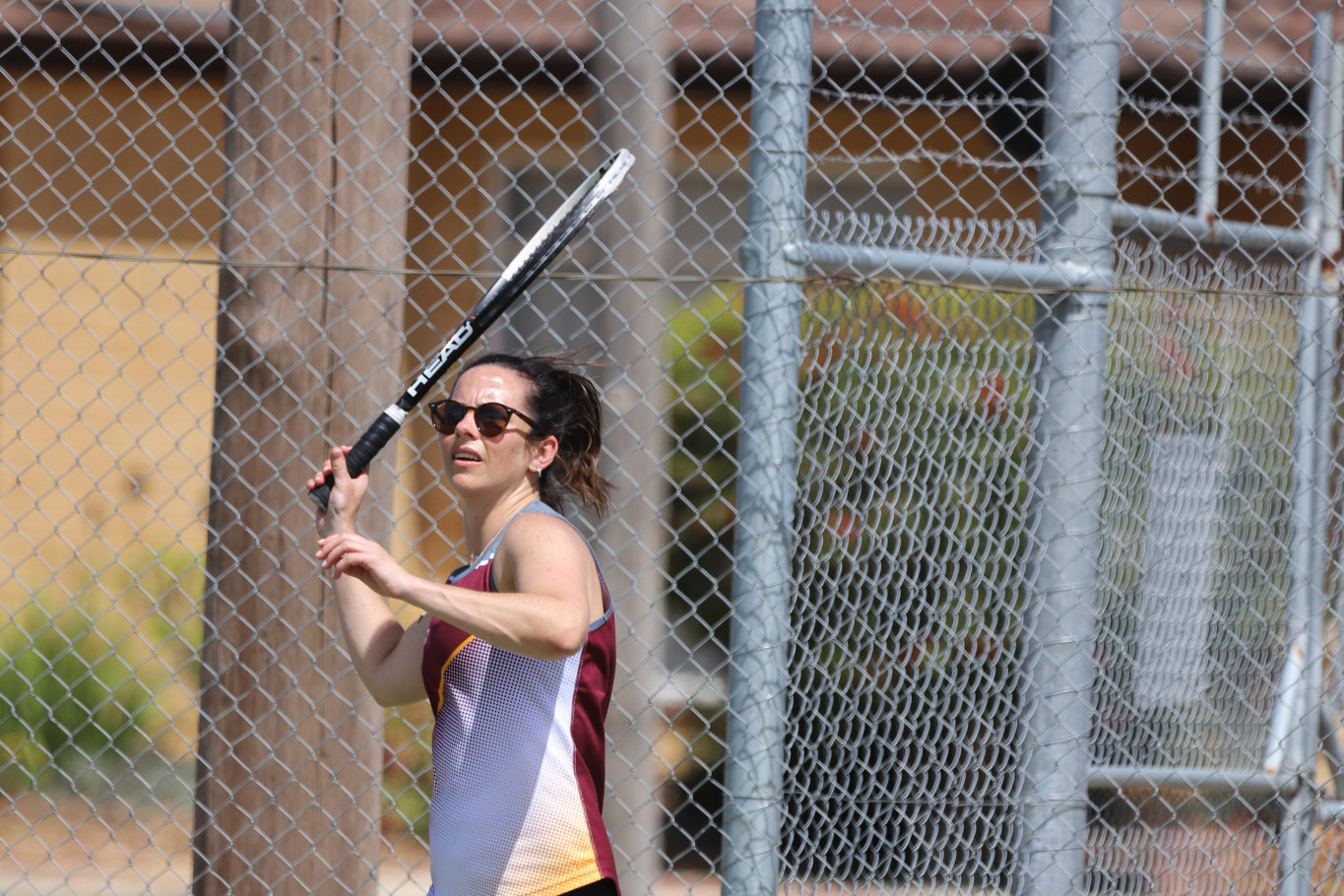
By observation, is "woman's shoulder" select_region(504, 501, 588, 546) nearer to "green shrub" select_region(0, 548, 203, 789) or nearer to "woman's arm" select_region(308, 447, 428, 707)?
"woman's arm" select_region(308, 447, 428, 707)

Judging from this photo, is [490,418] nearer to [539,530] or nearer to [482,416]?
[482,416]

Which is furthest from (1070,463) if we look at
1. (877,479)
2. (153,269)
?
(153,269)

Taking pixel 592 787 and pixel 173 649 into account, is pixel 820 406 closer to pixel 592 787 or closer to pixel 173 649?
pixel 592 787

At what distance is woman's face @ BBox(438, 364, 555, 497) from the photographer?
248 cm

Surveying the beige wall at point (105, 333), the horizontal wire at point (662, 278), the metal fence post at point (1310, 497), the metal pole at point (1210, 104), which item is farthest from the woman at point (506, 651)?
the beige wall at point (105, 333)

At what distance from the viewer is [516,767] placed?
7.70ft

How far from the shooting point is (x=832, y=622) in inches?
157

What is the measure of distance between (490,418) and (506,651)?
444mm

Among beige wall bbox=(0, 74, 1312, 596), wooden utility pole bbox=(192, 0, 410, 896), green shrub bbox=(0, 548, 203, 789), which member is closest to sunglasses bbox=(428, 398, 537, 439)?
wooden utility pole bbox=(192, 0, 410, 896)

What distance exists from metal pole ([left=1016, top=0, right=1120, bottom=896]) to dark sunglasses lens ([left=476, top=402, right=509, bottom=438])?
1430 mm

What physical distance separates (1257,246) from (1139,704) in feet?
4.20

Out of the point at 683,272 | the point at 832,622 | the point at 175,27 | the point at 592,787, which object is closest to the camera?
the point at 592,787

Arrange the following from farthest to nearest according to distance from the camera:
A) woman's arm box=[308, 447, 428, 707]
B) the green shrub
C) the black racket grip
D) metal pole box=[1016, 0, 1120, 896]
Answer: the green shrub < metal pole box=[1016, 0, 1120, 896] < woman's arm box=[308, 447, 428, 707] < the black racket grip

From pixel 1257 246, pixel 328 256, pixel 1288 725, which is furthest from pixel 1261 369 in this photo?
pixel 328 256
